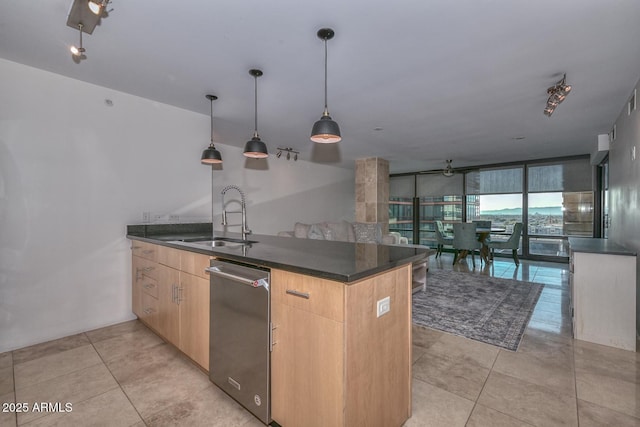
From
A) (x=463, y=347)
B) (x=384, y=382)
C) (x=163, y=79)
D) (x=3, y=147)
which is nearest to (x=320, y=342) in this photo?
(x=384, y=382)

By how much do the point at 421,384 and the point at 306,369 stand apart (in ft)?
3.67

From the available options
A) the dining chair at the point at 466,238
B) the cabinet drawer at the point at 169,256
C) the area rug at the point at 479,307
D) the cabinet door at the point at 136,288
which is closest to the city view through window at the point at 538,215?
the dining chair at the point at 466,238

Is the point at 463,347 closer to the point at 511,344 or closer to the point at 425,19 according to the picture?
the point at 511,344

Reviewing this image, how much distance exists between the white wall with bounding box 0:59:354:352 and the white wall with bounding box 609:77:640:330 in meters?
4.54

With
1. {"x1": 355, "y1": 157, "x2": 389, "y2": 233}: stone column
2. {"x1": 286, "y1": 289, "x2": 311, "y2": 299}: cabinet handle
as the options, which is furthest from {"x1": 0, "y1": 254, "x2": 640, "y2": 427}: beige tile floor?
{"x1": 355, "y1": 157, "x2": 389, "y2": 233}: stone column

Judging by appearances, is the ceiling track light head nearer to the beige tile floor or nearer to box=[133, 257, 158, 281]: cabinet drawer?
box=[133, 257, 158, 281]: cabinet drawer

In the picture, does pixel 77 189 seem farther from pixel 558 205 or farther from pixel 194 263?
pixel 558 205

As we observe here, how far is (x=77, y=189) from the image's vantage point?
2758 millimetres

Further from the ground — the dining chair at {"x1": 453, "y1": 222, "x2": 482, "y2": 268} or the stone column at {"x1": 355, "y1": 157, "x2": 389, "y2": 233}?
the stone column at {"x1": 355, "y1": 157, "x2": 389, "y2": 233}

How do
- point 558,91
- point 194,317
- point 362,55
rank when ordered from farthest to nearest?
point 558,91, point 362,55, point 194,317

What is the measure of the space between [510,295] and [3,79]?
6012 mm

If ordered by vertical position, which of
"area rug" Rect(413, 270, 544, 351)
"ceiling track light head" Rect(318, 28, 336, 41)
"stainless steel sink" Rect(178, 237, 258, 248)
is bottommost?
"area rug" Rect(413, 270, 544, 351)

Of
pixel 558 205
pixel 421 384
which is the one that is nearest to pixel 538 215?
pixel 558 205

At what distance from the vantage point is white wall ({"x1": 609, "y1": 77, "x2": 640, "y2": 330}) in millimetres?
2674
